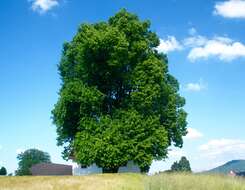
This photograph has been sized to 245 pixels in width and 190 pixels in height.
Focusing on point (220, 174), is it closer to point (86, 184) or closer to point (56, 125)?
point (86, 184)

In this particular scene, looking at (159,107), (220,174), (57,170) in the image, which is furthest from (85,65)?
(57,170)

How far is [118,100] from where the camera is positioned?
5003cm

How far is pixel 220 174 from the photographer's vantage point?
2616cm

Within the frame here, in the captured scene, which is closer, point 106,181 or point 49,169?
point 106,181

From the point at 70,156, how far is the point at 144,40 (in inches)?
532

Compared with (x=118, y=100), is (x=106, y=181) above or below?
below

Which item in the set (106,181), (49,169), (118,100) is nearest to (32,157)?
(49,169)

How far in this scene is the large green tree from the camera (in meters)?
46.2

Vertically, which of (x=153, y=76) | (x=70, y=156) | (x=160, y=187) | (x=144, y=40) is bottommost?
(x=160, y=187)

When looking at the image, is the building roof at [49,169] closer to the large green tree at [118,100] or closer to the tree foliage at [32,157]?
the large green tree at [118,100]

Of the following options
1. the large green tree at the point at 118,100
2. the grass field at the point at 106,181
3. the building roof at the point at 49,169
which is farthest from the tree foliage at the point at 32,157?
the grass field at the point at 106,181

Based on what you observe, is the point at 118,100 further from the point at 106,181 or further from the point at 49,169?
the point at 49,169

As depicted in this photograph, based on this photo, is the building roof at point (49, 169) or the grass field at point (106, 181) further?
the building roof at point (49, 169)

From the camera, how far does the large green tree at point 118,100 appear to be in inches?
1821
